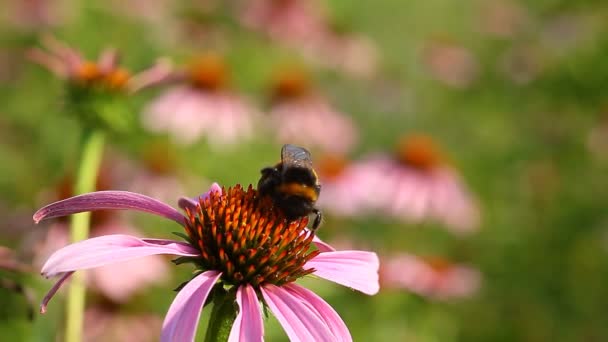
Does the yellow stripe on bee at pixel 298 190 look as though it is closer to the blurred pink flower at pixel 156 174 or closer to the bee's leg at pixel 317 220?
the bee's leg at pixel 317 220

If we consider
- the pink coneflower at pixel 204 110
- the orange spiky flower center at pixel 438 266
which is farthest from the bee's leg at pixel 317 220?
the pink coneflower at pixel 204 110

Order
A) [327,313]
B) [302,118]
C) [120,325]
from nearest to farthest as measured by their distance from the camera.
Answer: [327,313]
[120,325]
[302,118]

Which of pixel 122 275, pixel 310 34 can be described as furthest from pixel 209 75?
pixel 122 275

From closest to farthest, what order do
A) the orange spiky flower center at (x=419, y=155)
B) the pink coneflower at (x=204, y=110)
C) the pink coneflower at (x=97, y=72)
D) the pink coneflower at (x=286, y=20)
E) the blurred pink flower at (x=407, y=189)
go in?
the pink coneflower at (x=97, y=72) → the blurred pink flower at (x=407, y=189) → the orange spiky flower center at (x=419, y=155) → the pink coneflower at (x=204, y=110) → the pink coneflower at (x=286, y=20)

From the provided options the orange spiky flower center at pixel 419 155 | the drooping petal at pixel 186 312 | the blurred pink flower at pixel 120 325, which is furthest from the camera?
the orange spiky flower center at pixel 419 155

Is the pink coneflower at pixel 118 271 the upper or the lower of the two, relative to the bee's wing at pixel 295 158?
upper

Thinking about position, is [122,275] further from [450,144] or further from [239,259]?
[450,144]

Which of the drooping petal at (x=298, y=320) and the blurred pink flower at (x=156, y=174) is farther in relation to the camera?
the blurred pink flower at (x=156, y=174)
